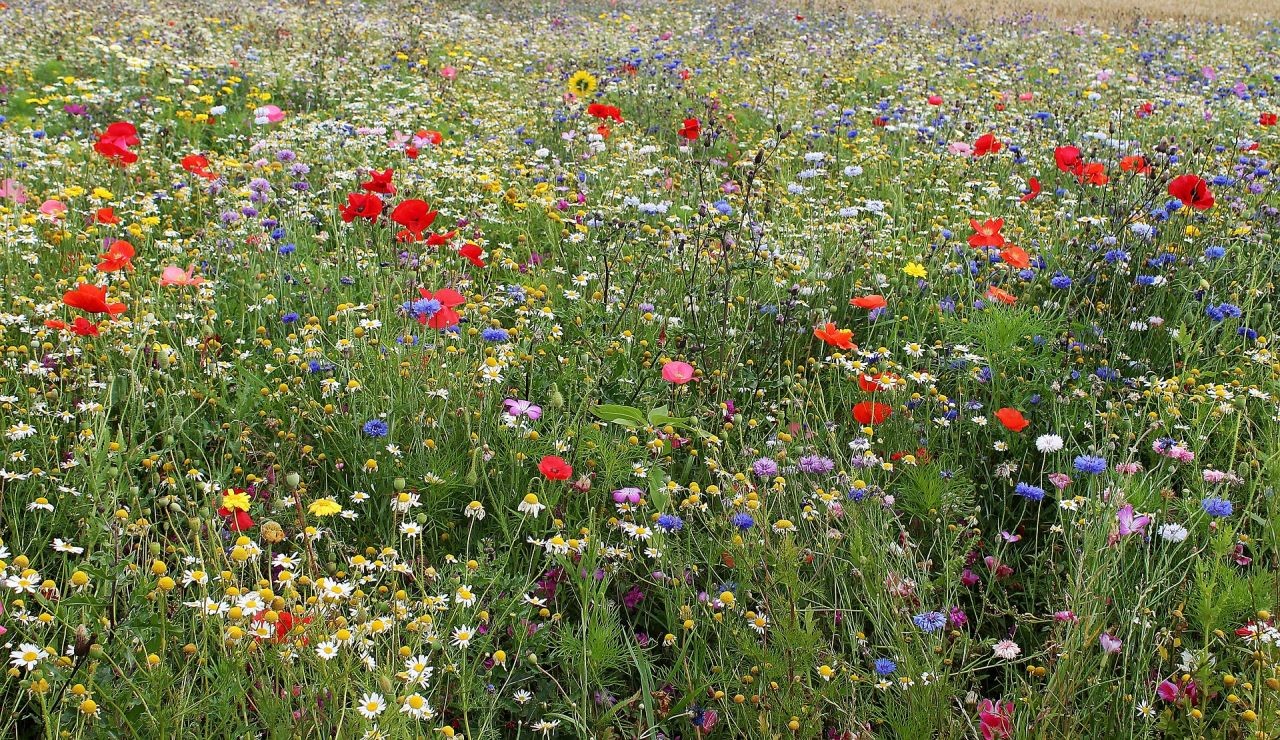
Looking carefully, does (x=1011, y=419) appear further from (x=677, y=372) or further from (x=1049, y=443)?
(x=677, y=372)

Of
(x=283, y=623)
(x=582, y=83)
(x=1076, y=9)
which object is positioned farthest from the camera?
(x=1076, y=9)

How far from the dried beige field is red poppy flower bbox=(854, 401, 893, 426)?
11.1m

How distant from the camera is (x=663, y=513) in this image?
2.28 metres

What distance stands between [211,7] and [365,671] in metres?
10.8

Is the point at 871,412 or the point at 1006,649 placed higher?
the point at 871,412

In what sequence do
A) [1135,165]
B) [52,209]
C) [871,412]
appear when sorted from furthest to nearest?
1. [1135,165]
2. [52,209]
3. [871,412]

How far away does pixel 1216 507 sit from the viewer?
213 centimetres

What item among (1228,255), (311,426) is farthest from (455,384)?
(1228,255)

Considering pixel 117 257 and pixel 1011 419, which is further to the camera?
pixel 117 257

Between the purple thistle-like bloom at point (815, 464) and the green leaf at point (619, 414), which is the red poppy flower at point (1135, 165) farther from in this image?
the green leaf at point (619, 414)

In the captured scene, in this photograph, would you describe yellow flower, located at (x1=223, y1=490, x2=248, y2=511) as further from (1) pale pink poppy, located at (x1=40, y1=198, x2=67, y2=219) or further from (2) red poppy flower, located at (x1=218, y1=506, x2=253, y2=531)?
(1) pale pink poppy, located at (x1=40, y1=198, x2=67, y2=219)

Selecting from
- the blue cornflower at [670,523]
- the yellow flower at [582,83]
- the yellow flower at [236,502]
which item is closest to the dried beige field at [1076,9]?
the yellow flower at [582,83]

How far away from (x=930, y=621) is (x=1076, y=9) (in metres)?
14.6

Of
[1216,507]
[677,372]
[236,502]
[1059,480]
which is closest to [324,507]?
[236,502]
